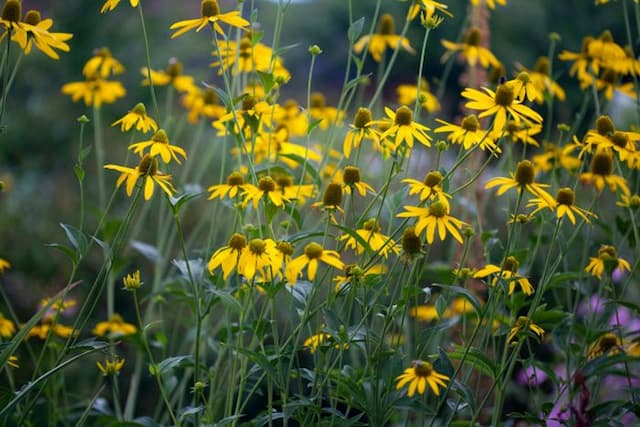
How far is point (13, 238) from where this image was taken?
3.24 meters

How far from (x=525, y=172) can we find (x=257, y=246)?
1.49ft

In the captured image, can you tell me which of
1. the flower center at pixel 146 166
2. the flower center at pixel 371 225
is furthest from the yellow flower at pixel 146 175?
the flower center at pixel 371 225

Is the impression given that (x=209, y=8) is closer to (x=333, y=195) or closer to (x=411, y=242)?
(x=333, y=195)

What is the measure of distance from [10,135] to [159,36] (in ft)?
5.67

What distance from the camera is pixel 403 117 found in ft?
4.73

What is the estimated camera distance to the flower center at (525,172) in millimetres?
1348

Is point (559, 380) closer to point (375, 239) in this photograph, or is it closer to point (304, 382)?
point (375, 239)

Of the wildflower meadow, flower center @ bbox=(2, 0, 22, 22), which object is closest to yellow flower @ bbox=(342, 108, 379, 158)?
the wildflower meadow

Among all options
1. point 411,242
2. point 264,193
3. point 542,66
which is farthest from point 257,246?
point 542,66

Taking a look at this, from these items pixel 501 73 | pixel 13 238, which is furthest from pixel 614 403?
pixel 13 238

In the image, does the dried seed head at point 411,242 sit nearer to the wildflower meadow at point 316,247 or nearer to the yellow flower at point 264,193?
the wildflower meadow at point 316,247

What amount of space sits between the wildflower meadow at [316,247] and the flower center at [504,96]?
0.04 ft

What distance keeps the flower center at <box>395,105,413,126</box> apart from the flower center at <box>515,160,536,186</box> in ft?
0.69

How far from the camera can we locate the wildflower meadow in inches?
54.7
